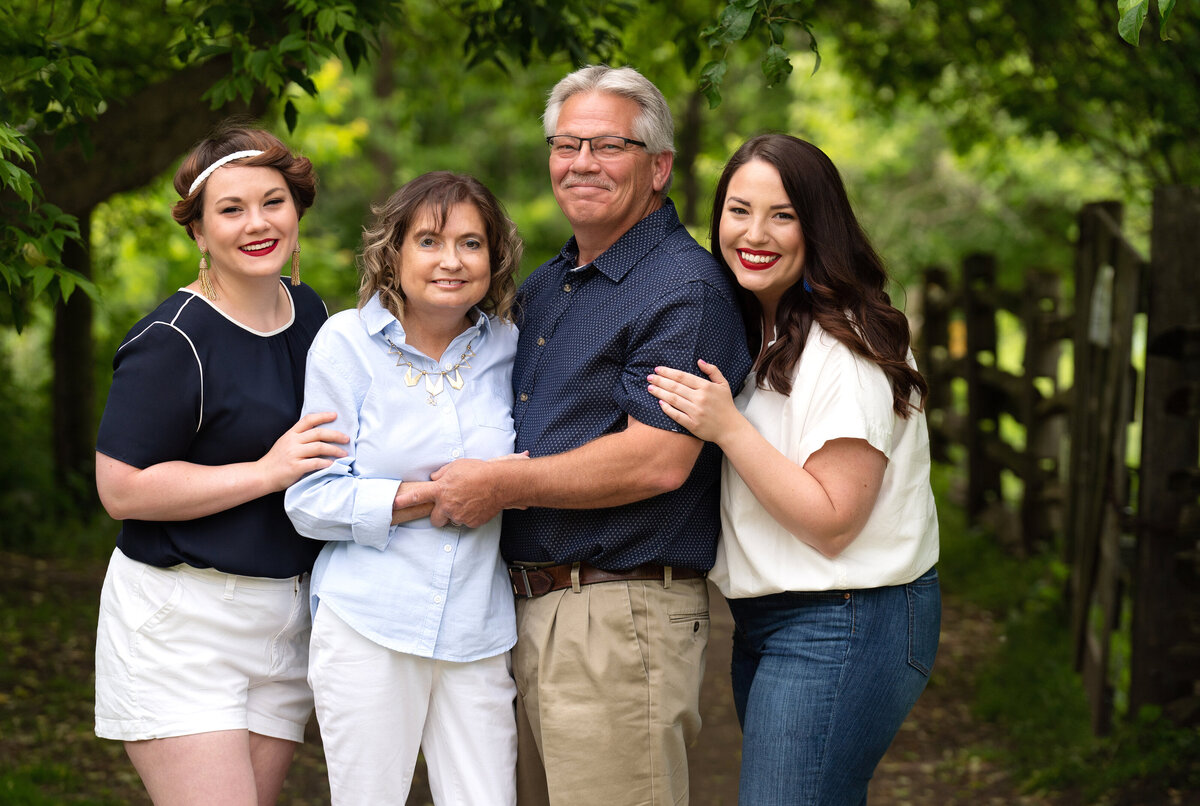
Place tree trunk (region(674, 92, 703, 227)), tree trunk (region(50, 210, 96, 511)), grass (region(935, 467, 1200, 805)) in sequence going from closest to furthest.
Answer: grass (region(935, 467, 1200, 805)), tree trunk (region(50, 210, 96, 511)), tree trunk (region(674, 92, 703, 227))

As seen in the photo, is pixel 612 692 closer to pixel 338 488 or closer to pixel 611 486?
pixel 611 486

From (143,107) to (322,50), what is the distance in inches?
68.9

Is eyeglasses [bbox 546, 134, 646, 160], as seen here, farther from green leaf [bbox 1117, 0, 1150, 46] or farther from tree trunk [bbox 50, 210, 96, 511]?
tree trunk [bbox 50, 210, 96, 511]

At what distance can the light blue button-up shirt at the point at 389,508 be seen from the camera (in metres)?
2.48

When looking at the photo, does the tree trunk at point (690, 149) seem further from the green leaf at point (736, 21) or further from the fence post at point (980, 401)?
the green leaf at point (736, 21)

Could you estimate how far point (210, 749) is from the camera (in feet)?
8.05

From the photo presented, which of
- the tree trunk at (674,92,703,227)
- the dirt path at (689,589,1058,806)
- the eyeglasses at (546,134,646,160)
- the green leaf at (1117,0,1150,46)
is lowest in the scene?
the dirt path at (689,589,1058,806)

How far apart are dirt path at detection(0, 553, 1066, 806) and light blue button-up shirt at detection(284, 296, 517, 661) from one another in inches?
79.1

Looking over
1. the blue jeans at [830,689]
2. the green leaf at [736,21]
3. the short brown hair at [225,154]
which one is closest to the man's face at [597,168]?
the green leaf at [736,21]

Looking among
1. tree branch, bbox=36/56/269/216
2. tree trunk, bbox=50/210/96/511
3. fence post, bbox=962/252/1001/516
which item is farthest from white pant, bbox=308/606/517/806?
fence post, bbox=962/252/1001/516

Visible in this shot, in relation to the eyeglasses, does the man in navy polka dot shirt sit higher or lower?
lower

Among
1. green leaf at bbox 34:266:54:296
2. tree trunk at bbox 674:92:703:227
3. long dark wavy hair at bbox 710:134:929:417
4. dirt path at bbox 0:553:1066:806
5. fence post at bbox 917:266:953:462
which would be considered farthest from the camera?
tree trunk at bbox 674:92:703:227

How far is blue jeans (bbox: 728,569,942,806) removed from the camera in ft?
8.16

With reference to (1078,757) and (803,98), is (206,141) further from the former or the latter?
(803,98)
